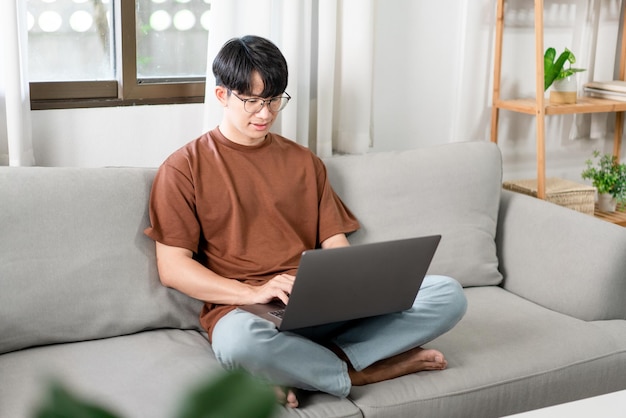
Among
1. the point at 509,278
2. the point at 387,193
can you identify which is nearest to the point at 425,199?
the point at 387,193

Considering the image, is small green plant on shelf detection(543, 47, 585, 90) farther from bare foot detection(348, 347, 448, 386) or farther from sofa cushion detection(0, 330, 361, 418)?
sofa cushion detection(0, 330, 361, 418)

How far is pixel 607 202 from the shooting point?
308 centimetres

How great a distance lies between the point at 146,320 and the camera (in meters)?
1.97

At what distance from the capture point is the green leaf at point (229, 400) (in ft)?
1.30

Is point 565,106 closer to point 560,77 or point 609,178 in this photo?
point 560,77

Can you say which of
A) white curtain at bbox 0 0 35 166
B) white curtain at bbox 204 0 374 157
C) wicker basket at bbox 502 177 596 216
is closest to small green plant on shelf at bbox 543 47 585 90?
wicker basket at bbox 502 177 596 216

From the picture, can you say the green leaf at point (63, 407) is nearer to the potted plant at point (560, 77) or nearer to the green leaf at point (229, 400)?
the green leaf at point (229, 400)

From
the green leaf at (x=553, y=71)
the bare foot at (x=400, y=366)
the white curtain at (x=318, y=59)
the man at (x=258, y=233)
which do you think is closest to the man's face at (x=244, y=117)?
the man at (x=258, y=233)

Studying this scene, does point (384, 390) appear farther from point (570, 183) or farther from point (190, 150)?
point (570, 183)

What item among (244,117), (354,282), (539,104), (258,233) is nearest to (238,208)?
(258,233)

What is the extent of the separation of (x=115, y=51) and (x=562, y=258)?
1.43m

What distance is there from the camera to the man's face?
2.00 metres

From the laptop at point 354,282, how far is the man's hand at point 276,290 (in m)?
0.04

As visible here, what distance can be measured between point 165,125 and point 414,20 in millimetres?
986
